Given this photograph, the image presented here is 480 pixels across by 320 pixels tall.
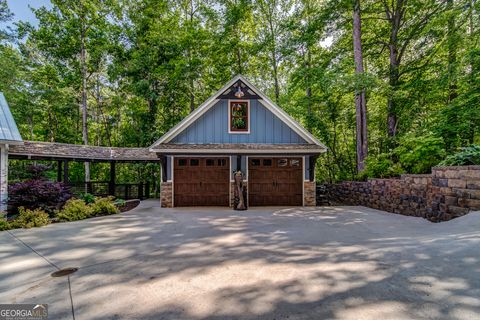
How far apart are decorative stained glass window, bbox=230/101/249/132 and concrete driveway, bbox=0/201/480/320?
18.8ft

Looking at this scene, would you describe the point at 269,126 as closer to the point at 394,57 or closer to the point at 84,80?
the point at 394,57

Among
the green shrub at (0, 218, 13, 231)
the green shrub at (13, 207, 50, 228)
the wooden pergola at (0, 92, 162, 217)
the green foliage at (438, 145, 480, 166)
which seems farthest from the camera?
the wooden pergola at (0, 92, 162, 217)

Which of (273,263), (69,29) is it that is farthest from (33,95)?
(273,263)

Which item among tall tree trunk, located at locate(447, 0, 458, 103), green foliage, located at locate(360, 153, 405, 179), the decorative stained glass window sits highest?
tall tree trunk, located at locate(447, 0, 458, 103)

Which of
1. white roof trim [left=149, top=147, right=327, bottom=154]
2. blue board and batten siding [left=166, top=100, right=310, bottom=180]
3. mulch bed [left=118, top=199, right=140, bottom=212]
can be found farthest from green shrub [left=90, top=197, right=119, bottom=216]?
blue board and batten siding [left=166, top=100, right=310, bottom=180]

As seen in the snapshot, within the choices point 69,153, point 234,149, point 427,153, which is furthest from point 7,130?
point 427,153

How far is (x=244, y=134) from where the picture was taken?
10.3 m

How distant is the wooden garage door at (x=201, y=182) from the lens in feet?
32.6

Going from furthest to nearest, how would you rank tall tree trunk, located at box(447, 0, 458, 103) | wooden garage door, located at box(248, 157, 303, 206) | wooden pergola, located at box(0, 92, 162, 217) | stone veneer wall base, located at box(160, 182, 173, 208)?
wooden garage door, located at box(248, 157, 303, 206) → stone veneer wall base, located at box(160, 182, 173, 208) → tall tree trunk, located at box(447, 0, 458, 103) → wooden pergola, located at box(0, 92, 162, 217)

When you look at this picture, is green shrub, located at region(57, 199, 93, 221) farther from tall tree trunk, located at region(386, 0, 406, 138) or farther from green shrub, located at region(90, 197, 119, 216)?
tall tree trunk, located at region(386, 0, 406, 138)

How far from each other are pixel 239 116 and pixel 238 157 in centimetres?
193

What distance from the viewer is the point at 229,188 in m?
10.0

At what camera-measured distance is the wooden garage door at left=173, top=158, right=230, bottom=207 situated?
9922 millimetres

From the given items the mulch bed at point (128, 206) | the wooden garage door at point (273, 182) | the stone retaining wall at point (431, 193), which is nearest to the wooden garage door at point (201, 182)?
the wooden garage door at point (273, 182)
